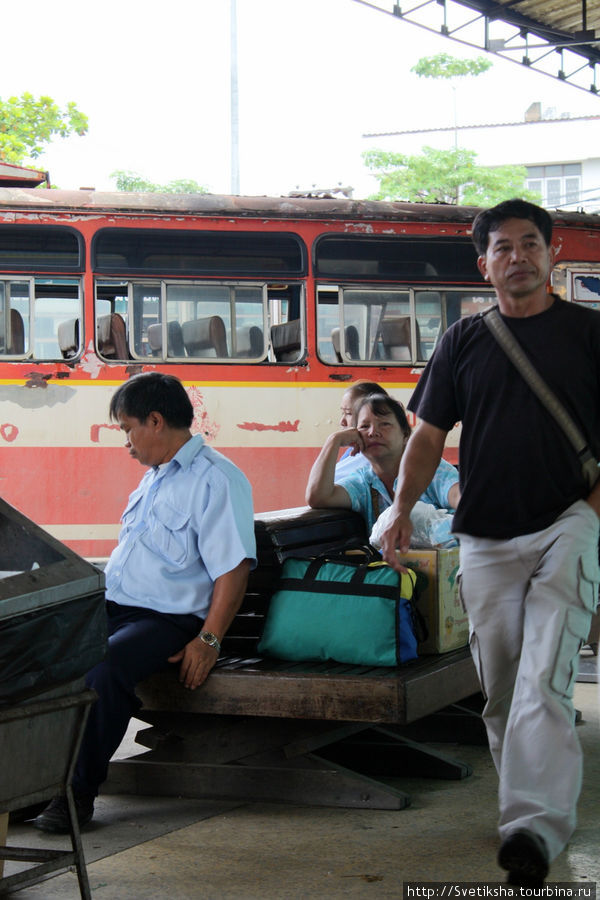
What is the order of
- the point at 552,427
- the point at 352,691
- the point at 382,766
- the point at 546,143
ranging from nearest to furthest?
the point at 552,427
the point at 352,691
the point at 382,766
the point at 546,143

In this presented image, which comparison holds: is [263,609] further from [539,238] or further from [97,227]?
[97,227]

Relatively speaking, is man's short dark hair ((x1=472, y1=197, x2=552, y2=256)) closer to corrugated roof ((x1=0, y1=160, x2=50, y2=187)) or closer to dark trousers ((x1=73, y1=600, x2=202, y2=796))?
dark trousers ((x1=73, y1=600, x2=202, y2=796))

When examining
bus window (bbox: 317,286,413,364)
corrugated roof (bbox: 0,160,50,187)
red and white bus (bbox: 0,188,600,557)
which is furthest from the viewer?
corrugated roof (bbox: 0,160,50,187)

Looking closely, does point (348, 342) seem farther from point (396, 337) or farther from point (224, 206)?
point (224, 206)

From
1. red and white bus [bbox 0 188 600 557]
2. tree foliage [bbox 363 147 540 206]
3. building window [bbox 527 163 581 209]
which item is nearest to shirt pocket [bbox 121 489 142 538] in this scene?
red and white bus [bbox 0 188 600 557]

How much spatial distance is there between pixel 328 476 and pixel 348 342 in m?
4.19

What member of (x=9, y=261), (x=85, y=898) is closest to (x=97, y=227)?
(x=9, y=261)

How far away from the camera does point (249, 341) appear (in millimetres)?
8477

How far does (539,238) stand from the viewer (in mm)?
3096

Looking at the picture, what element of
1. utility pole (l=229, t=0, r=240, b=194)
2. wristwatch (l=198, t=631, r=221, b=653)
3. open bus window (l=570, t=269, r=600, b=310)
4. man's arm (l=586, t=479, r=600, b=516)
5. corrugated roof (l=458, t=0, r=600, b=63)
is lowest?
wristwatch (l=198, t=631, r=221, b=653)

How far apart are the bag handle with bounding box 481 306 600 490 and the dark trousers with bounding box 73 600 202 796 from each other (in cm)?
153

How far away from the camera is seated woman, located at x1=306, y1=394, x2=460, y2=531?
4531mm

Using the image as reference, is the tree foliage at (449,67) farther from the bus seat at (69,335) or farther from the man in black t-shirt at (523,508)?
the man in black t-shirt at (523,508)

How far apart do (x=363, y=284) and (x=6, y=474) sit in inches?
126
